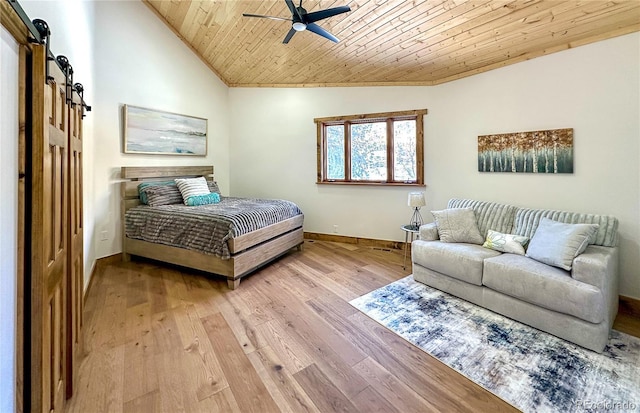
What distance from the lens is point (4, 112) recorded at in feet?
3.06

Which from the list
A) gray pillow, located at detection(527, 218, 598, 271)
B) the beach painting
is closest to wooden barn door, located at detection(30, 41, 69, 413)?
the beach painting

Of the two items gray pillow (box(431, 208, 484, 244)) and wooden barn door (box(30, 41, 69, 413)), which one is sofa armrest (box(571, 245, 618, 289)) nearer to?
gray pillow (box(431, 208, 484, 244))

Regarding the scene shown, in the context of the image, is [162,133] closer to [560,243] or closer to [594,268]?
[560,243]

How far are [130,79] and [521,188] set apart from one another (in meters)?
5.36

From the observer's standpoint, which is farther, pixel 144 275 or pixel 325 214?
pixel 325 214

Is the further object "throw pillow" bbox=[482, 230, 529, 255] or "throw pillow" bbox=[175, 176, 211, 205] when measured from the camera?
"throw pillow" bbox=[175, 176, 211, 205]

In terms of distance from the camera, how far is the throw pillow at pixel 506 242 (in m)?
2.80

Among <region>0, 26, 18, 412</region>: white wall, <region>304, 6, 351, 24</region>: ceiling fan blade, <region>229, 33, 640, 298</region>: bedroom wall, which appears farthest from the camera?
<region>229, 33, 640, 298</region>: bedroom wall

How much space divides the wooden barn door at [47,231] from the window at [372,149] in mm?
3987

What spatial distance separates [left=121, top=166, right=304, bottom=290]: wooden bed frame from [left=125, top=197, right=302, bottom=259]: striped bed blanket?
0.24 ft

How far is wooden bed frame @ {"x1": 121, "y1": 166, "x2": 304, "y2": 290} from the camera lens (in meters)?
3.19

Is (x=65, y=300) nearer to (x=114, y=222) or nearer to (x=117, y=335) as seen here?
(x=117, y=335)

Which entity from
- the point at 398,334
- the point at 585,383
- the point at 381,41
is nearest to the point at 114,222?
the point at 398,334

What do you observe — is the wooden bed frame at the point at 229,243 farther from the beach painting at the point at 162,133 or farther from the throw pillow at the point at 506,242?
the throw pillow at the point at 506,242
